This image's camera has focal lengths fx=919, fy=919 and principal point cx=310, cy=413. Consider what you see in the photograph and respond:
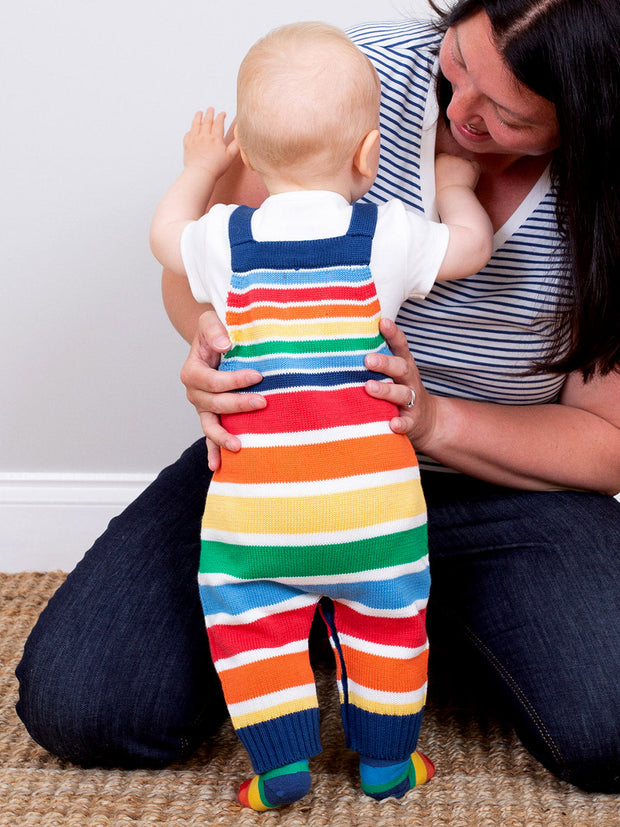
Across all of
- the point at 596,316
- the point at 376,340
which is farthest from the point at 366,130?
the point at 596,316

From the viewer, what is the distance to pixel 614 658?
1.07 meters

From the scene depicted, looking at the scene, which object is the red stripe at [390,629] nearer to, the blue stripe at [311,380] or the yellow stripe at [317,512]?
the yellow stripe at [317,512]

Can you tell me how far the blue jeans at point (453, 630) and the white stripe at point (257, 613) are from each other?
0.61 ft

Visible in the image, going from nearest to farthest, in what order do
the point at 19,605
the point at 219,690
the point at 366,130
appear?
1. the point at 366,130
2. the point at 219,690
3. the point at 19,605

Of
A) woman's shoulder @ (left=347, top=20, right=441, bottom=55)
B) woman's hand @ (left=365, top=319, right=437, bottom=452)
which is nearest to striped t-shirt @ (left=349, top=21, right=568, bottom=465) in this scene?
woman's shoulder @ (left=347, top=20, right=441, bottom=55)

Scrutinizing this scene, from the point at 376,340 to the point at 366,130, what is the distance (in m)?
0.22

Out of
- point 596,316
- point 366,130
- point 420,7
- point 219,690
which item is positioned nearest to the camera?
point 366,130

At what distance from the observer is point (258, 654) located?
38.3 inches

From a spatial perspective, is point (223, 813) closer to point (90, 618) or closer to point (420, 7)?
point (90, 618)

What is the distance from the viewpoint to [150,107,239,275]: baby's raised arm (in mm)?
1062

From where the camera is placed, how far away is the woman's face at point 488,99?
0.97 m

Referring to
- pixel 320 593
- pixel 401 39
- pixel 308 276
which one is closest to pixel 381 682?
pixel 320 593

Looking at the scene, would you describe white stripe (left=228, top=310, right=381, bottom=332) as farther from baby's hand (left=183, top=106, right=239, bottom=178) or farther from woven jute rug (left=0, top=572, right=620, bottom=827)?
woven jute rug (left=0, top=572, right=620, bottom=827)

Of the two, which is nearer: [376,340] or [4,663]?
[376,340]
